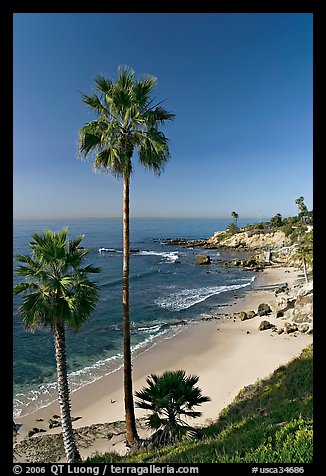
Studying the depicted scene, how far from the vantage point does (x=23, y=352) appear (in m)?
18.6

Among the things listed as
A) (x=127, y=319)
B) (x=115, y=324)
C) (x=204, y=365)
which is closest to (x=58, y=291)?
(x=127, y=319)

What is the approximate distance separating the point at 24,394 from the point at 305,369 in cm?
1247

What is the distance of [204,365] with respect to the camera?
15039mm

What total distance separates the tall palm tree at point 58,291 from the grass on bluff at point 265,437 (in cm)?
249

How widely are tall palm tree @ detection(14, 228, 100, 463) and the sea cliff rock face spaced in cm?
6429

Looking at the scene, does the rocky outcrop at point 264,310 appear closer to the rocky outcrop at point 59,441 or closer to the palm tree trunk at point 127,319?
the rocky outcrop at point 59,441

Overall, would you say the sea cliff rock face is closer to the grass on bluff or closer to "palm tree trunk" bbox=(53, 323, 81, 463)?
the grass on bluff

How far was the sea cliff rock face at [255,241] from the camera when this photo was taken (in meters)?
66.7

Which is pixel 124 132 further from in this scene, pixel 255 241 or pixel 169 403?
pixel 255 241

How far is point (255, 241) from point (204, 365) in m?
60.7

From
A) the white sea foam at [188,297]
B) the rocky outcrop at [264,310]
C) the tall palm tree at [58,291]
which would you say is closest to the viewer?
the tall palm tree at [58,291]

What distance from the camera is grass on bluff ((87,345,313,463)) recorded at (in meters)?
3.51

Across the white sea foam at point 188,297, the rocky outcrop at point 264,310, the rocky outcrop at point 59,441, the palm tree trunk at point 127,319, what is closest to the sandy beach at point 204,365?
the rocky outcrop at point 59,441
